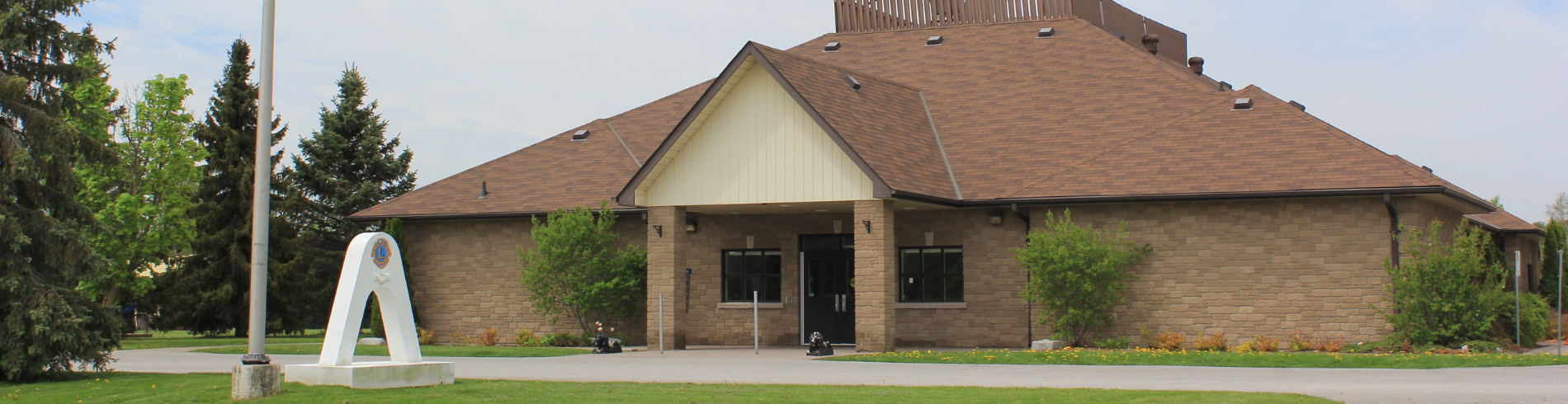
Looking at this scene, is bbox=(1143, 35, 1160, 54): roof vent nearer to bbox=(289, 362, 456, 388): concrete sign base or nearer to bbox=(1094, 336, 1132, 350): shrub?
bbox=(1094, 336, 1132, 350): shrub

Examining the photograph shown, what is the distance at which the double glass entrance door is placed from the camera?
23.3 m

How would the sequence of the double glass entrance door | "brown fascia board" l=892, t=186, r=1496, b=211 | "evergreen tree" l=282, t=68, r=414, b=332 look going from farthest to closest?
"evergreen tree" l=282, t=68, r=414, b=332
the double glass entrance door
"brown fascia board" l=892, t=186, r=1496, b=211

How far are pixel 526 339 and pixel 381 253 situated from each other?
10.8 m

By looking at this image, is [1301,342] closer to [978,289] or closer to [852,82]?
[978,289]

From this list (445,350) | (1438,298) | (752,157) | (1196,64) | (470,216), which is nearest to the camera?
(1438,298)

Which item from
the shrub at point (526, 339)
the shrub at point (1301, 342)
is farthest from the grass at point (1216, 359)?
the shrub at point (526, 339)

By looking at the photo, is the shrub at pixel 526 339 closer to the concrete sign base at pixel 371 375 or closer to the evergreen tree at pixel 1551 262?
the concrete sign base at pixel 371 375

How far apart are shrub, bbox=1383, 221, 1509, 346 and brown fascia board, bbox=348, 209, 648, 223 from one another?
13312 millimetres

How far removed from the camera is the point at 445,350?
2200cm

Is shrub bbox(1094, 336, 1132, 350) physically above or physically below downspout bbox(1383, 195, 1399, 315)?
below

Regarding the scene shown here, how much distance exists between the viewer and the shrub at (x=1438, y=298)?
1845 cm

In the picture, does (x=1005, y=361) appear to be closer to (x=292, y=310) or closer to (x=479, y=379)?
(x=479, y=379)

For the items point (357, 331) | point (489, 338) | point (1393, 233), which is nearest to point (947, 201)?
point (1393, 233)

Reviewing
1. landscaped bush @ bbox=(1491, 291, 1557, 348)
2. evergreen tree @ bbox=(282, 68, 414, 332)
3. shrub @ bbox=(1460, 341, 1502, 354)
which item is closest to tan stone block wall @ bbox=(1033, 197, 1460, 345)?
shrub @ bbox=(1460, 341, 1502, 354)
